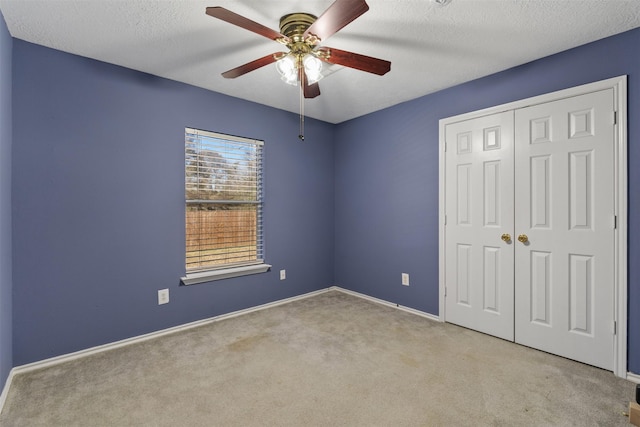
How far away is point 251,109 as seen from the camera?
3557mm

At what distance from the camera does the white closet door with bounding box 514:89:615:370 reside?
88.8 inches

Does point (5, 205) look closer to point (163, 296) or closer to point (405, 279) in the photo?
point (163, 296)

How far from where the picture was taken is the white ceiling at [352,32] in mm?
1889

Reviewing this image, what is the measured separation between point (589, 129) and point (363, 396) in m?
2.52

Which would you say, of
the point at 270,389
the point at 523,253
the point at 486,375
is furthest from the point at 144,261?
the point at 523,253

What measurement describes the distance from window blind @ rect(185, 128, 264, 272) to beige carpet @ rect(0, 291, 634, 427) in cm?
86

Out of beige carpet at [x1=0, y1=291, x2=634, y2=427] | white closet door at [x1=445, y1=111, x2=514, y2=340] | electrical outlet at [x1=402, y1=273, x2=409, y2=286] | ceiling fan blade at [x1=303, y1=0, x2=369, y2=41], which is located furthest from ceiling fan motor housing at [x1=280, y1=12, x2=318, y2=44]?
electrical outlet at [x1=402, y1=273, x2=409, y2=286]

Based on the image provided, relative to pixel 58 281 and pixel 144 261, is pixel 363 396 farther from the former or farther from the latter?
pixel 58 281

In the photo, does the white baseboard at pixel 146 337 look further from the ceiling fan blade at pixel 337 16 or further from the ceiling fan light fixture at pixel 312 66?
the ceiling fan blade at pixel 337 16

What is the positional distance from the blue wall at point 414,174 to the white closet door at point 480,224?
0.60 ft

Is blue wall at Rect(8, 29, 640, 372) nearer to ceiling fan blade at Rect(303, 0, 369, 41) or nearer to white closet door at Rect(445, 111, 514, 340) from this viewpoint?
white closet door at Rect(445, 111, 514, 340)

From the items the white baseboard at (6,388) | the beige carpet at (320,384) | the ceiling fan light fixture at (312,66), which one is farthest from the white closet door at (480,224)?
the white baseboard at (6,388)

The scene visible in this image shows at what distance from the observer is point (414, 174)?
3.49 m

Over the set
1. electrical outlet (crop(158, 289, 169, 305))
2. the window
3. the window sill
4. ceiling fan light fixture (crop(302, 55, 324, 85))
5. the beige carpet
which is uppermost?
ceiling fan light fixture (crop(302, 55, 324, 85))
